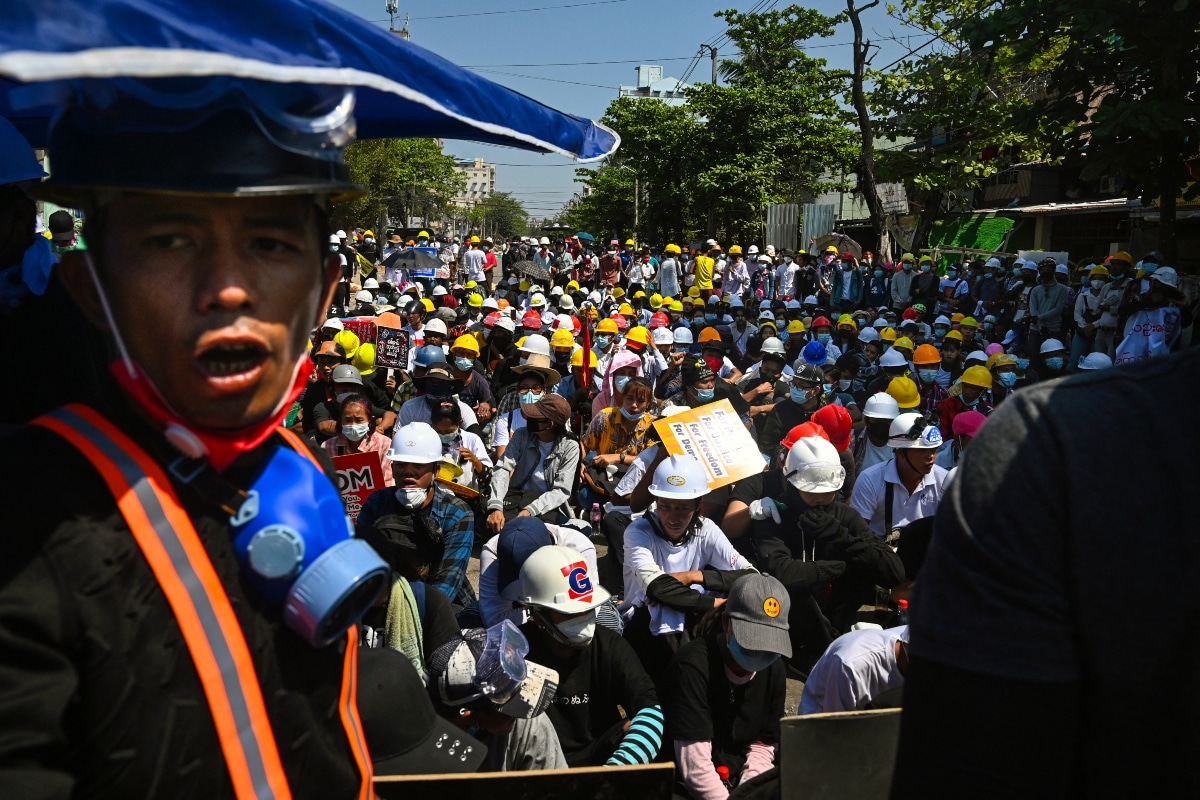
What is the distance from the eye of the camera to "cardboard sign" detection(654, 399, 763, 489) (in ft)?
22.1

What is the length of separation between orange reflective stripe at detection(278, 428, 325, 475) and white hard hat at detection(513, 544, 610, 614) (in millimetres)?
2869

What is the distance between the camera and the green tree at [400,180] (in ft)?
117

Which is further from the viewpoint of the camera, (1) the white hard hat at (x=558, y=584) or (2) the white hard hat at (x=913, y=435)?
(2) the white hard hat at (x=913, y=435)

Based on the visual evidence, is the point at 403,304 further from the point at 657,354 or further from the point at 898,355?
the point at 898,355

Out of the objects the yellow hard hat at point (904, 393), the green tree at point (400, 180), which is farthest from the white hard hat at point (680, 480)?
the green tree at point (400, 180)

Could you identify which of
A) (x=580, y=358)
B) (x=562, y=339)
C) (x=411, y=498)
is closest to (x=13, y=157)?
(x=411, y=498)

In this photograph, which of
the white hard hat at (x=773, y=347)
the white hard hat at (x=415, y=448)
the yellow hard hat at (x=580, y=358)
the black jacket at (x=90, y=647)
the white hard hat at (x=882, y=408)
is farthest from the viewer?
the yellow hard hat at (x=580, y=358)

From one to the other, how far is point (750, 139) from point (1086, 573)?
36341mm

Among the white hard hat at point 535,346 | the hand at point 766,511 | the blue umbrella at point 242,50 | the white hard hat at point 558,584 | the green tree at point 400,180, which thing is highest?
the green tree at point 400,180

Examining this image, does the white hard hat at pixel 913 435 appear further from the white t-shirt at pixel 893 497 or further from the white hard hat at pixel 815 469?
the white hard hat at pixel 815 469

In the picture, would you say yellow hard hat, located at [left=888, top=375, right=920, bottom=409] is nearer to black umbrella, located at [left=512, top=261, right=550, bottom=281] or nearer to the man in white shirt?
the man in white shirt

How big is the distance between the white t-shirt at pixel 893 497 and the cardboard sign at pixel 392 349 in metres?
5.54

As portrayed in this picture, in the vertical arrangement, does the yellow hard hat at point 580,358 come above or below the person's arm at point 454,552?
above

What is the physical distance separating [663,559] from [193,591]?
460 cm
